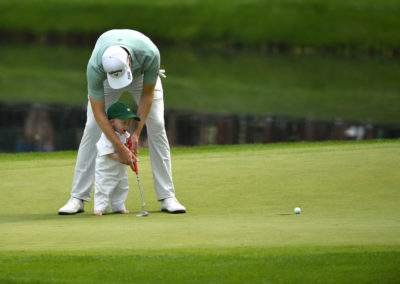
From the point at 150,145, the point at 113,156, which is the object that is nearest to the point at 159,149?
the point at 150,145

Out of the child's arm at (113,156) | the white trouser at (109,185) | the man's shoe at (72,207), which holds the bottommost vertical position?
the man's shoe at (72,207)

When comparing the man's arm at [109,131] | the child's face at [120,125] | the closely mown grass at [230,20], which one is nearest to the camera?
the man's arm at [109,131]

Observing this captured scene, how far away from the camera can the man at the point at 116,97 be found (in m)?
5.86

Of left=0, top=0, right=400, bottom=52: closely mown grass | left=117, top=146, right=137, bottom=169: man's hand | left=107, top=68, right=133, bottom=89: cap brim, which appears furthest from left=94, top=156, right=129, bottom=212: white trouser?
left=0, top=0, right=400, bottom=52: closely mown grass

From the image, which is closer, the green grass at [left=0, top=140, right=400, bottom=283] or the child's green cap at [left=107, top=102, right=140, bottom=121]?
the green grass at [left=0, top=140, right=400, bottom=283]

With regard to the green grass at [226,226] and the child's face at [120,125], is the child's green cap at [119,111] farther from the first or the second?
the green grass at [226,226]

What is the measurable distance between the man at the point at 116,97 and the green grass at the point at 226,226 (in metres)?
0.19

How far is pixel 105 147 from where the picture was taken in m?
6.34

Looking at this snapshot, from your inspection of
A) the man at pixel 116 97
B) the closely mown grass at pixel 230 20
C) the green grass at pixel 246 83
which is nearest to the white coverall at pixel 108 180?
the man at pixel 116 97

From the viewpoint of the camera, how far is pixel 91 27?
157ft

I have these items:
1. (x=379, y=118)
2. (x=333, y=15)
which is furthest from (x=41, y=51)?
(x=379, y=118)

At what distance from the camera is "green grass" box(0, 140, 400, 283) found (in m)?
4.33

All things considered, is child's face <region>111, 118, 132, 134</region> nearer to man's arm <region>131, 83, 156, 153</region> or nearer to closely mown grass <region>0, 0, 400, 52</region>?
man's arm <region>131, 83, 156, 153</region>

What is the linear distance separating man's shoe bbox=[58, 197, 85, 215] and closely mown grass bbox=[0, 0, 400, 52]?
39003mm
